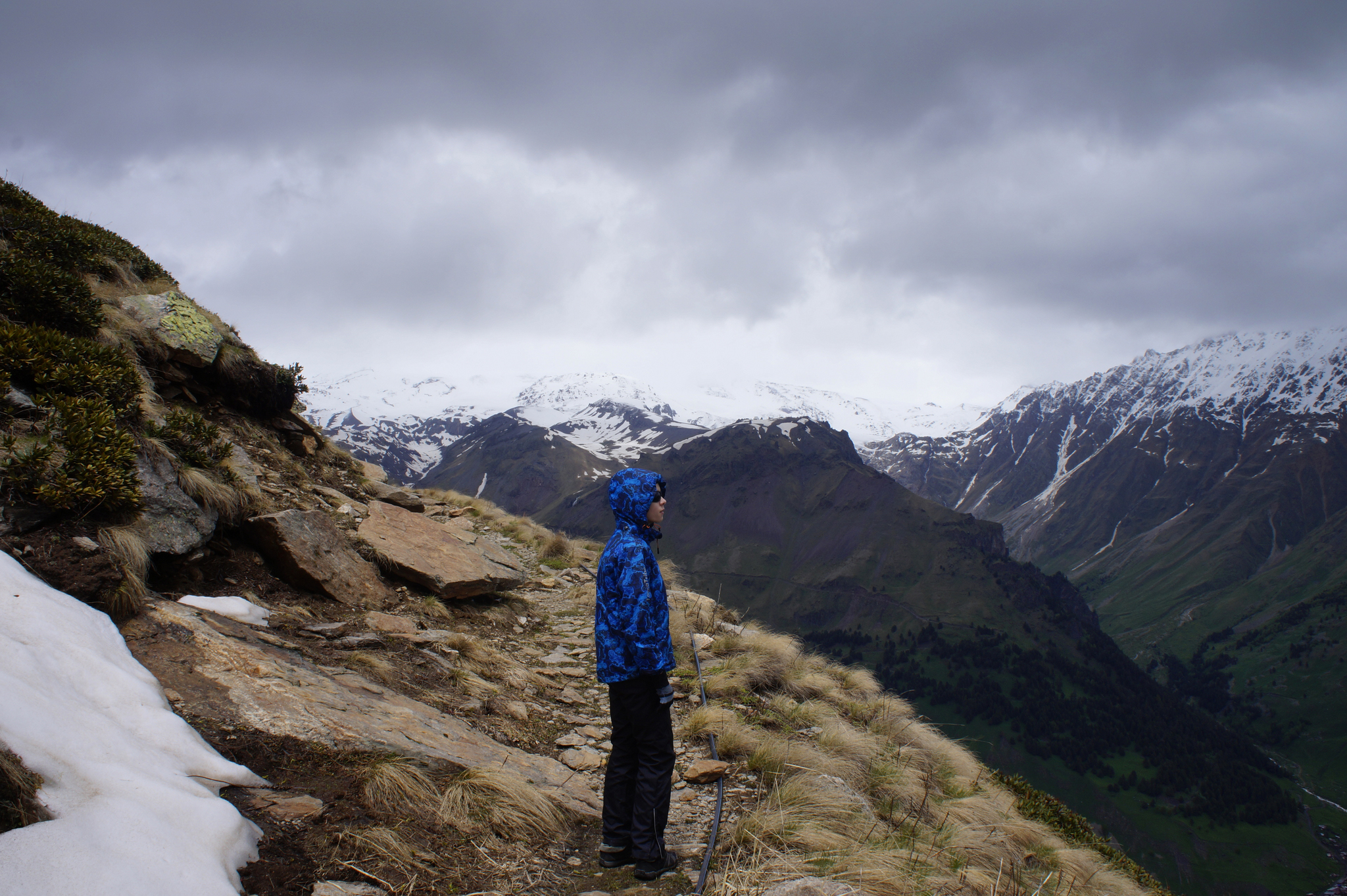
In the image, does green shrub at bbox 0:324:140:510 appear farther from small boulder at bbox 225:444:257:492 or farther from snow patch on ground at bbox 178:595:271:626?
small boulder at bbox 225:444:257:492

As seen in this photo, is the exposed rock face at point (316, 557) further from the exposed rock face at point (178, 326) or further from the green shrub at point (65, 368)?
the exposed rock face at point (178, 326)

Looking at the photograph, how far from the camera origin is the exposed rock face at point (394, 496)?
15789mm

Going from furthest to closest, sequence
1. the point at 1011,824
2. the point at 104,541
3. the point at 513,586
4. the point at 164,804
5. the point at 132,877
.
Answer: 1. the point at 513,586
2. the point at 1011,824
3. the point at 104,541
4. the point at 164,804
5. the point at 132,877

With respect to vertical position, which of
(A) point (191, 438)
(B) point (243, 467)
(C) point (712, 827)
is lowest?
(C) point (712, 827)

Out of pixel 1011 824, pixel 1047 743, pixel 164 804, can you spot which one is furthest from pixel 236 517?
pixel 1047 743

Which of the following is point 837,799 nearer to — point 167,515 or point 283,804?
point 283,804

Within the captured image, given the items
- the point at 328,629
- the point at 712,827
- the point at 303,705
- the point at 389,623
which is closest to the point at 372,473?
the point at 389,623

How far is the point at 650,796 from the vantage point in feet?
17.3

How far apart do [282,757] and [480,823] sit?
66.8 inches

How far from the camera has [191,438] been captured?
9.68 m

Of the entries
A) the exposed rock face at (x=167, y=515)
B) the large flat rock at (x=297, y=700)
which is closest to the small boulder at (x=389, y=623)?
the large flat rock at (x=297, y=700)

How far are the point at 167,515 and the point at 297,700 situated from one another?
3.66 meters

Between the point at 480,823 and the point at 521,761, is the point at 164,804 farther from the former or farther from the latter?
the point at 521,761

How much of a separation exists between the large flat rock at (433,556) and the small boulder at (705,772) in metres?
6.21
